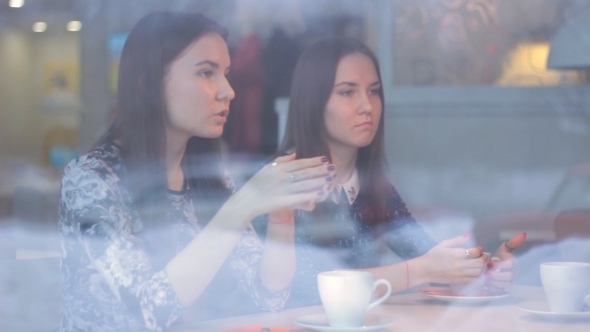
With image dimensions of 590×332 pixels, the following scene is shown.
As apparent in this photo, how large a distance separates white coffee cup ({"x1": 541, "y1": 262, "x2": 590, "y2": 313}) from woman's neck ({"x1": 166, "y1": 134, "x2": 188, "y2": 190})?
1.57 ft

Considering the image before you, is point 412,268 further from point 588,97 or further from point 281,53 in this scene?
point 588,97

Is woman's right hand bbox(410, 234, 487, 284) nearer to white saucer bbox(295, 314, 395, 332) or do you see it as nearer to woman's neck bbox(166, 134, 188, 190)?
white saucer bbox(295, 314, 395, 332)

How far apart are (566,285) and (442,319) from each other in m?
0.14

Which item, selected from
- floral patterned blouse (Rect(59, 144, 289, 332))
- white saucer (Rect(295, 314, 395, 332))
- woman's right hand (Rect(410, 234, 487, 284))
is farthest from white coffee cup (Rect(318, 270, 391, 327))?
woman's right hand (Rect(410, 234, 487, 284))

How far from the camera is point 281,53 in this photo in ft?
3.62

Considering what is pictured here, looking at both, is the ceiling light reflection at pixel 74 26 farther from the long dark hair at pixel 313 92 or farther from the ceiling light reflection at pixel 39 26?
the long dark hair at pixel 313 92

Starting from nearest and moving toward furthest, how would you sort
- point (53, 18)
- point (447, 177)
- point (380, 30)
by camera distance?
point (53, 18) < point (380, 30) < point (447, 177)

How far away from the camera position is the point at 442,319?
80 centimetres

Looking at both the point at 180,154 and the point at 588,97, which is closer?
the point at 180,154

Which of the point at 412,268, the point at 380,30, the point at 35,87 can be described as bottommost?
the point at 412,268

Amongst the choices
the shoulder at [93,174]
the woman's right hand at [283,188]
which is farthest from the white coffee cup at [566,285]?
the shoulder at [93,174]

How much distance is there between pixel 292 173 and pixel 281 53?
0.38 meters

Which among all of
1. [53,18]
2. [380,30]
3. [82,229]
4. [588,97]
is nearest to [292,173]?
[82,229]

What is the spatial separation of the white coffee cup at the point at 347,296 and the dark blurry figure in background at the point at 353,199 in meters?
0.26
